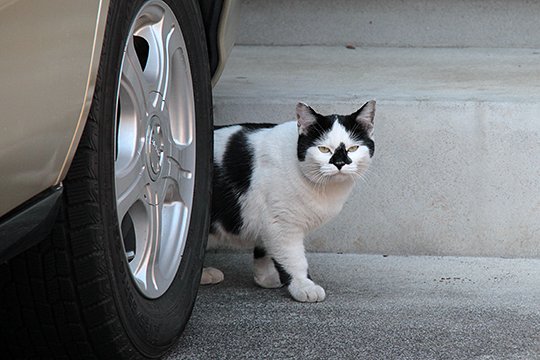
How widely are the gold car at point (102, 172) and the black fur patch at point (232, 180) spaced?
52 cm

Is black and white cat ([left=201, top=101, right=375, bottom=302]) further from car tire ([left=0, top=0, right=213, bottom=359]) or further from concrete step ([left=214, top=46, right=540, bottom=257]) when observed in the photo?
car tire ([left=0, top=0, right=213, bottom=359])

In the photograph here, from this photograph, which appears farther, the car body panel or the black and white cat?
the black and white cat

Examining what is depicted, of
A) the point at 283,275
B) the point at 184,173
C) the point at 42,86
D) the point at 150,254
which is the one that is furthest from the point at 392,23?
the point at 42,86

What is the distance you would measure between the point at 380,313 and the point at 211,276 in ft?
2.57

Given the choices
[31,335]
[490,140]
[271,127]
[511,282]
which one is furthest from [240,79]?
[31,335]

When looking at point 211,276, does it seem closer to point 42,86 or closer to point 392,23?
point 42,86

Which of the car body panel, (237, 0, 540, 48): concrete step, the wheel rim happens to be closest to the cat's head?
the wheel rim

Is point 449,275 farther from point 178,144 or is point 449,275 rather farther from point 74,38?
→ point 74,38

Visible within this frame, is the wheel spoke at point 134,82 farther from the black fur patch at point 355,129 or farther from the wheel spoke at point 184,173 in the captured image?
the black fur patch at point 355,129

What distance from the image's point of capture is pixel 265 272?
3.73 metres

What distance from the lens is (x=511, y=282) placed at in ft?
12.0

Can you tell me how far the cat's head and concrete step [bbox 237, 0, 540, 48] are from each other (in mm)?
2447

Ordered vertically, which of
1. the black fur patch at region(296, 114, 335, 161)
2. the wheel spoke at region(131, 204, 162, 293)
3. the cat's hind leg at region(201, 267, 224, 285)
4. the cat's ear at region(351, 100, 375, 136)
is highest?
the cat's ear at region(351, 100, 375, 136)

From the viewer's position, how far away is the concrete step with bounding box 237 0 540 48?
19.4 feet
